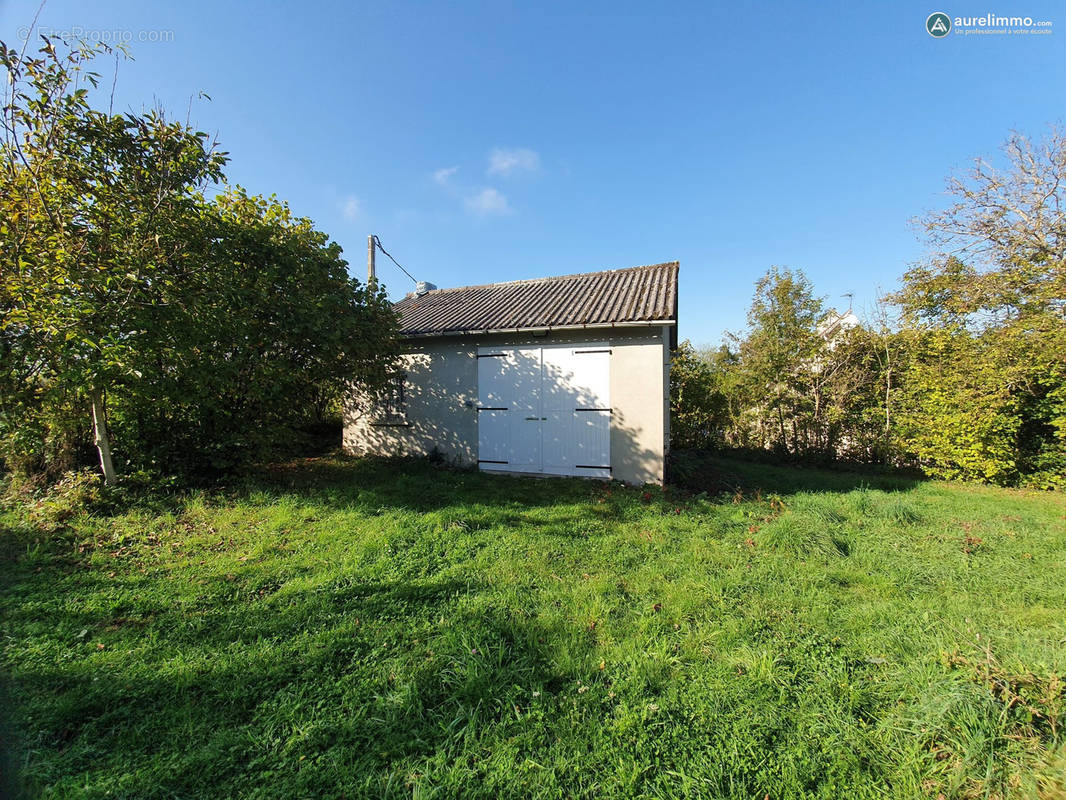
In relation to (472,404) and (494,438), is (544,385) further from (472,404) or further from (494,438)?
(472,404)

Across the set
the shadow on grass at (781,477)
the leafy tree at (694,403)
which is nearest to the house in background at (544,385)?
the shadow on grass at (781,477)

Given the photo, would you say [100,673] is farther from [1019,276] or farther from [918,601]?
[1019,276]

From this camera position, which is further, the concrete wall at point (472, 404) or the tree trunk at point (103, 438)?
the concrete wall at point (472, 404)

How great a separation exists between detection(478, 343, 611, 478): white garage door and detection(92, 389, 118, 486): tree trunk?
5.25 meters

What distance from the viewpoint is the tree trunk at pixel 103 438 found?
4.74m

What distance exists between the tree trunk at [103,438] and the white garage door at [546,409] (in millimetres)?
5251

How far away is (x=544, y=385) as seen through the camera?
7145 mm

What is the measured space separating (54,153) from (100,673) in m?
5.70

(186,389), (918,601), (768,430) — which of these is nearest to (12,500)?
(186,389)

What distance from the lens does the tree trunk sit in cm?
474

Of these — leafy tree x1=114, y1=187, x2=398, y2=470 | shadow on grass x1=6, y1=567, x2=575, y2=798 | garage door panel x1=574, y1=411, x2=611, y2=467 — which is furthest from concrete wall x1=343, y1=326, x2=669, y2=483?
shadow on grass x1=6, y1=567, x2=575, y2=798

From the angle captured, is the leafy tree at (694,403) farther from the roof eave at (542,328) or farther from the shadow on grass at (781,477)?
the roof eave at (542,328)

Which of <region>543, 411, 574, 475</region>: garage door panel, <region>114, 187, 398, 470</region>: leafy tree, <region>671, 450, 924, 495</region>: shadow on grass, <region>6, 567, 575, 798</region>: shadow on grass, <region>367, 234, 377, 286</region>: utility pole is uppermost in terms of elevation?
<region>367, 234, 377, 286</region>: utility pole

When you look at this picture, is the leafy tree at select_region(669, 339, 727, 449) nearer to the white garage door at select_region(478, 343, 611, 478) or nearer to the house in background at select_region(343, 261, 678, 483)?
the house in background at select_region(343, 261, 678, 483)
